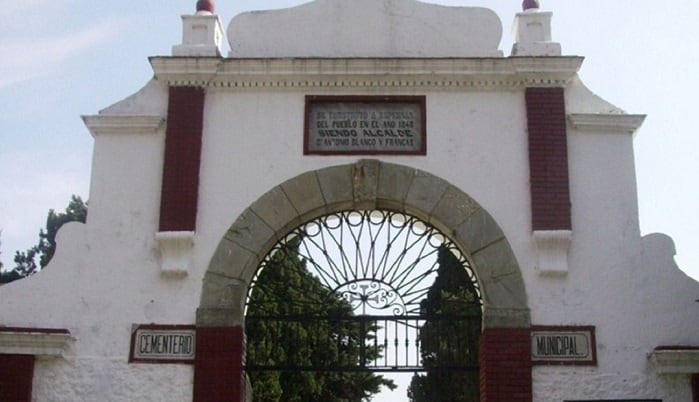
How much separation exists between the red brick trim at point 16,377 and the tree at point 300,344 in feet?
7.99

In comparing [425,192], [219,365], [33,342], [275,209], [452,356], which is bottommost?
[219,365]

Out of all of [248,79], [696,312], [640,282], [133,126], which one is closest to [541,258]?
[640,282]

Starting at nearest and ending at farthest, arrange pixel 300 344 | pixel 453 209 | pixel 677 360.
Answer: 1. pixel 677 360
2. pixel 453 209
3. pixel 300 344

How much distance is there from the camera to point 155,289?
1063 cm

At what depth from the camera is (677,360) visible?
10.0 metres

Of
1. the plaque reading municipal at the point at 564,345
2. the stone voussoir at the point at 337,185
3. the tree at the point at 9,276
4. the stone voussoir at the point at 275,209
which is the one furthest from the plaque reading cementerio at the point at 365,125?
the tree at the point at 9,276

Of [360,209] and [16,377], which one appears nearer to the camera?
[16,377]

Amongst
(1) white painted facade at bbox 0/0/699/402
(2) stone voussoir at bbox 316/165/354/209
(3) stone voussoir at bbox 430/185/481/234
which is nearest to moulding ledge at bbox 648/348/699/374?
(1) white painted facade at bbox 0/0/699/402

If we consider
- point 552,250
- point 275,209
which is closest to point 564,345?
point 552,250

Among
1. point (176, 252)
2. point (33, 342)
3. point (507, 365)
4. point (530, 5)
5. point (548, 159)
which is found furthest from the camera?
point (530, 5)

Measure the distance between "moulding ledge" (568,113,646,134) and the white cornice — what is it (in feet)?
1.54

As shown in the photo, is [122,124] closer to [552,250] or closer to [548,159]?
[548,159]

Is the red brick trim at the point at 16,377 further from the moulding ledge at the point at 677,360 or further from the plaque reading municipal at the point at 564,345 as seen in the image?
the moulding ledge at the point at 677,360

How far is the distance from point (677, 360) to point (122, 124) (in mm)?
6589
